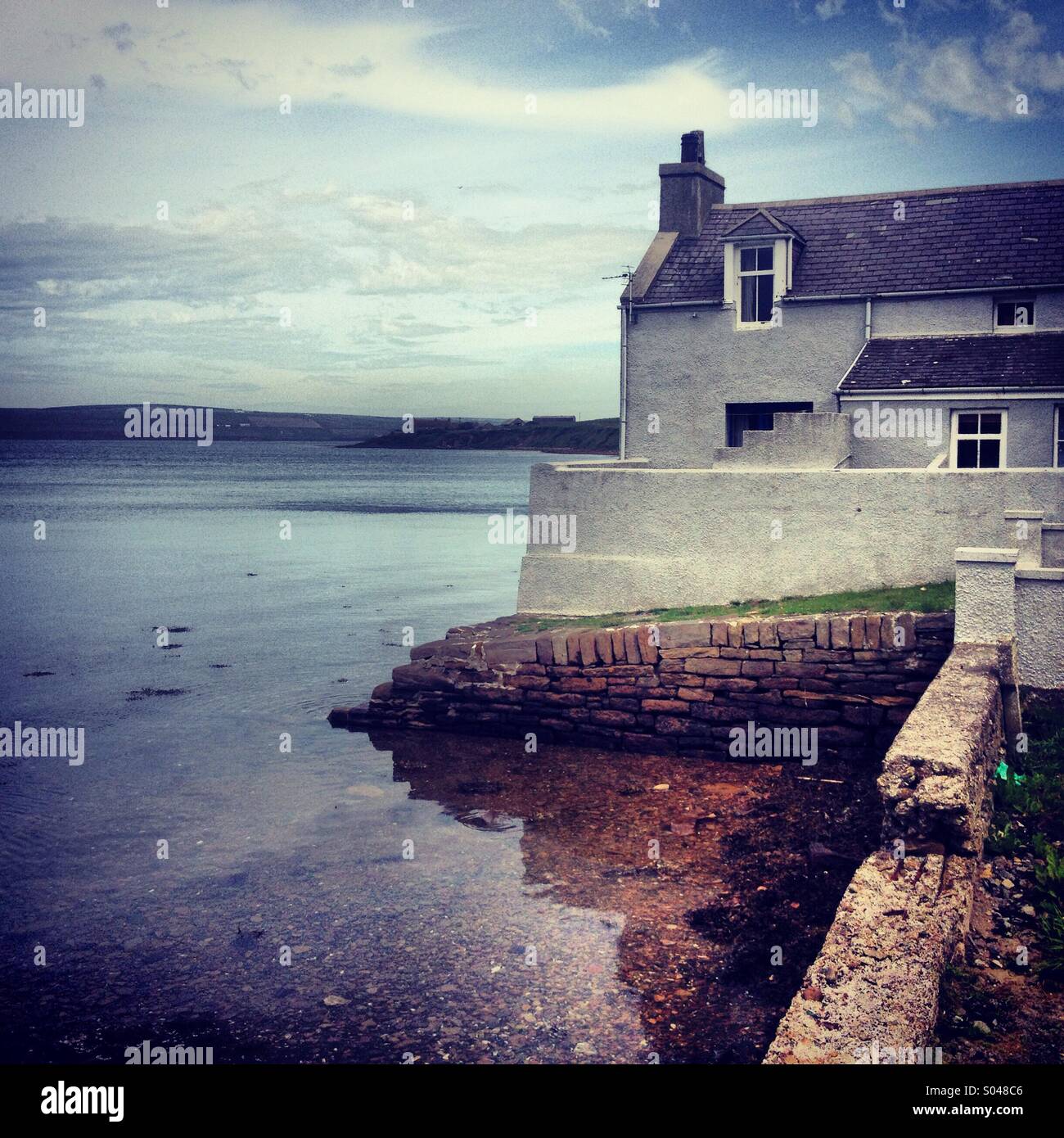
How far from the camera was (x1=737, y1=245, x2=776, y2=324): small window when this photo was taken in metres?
22.4

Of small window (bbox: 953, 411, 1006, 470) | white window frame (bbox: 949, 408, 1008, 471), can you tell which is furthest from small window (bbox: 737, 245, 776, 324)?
small window (bbox: 953, 411, 1006, 470)

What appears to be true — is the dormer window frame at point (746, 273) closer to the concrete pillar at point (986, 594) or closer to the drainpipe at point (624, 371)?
the drainpipe at point (624, 371)

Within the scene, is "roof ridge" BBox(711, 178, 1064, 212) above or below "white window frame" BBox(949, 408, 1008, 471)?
above

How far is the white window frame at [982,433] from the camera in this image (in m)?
19.1

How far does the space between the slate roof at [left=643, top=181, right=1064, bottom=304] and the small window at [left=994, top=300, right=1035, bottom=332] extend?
470 millimetres

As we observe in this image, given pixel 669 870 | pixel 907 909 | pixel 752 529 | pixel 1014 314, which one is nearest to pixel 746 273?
pixel 1014 314

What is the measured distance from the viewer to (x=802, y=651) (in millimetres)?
Result: 13750

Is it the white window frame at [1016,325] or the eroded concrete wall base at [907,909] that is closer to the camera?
the eroded concrete wall base at [907,909]

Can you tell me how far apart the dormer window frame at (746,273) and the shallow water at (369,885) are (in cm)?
1078

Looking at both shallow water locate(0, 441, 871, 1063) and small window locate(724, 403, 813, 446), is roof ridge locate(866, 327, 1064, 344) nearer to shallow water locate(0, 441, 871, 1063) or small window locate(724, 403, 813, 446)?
small window locate(724, 403, 813, 446)

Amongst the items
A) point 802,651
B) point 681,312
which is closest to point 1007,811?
point 802,651

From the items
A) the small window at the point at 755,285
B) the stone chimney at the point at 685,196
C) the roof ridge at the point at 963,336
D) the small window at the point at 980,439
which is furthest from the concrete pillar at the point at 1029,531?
the stone chimney at the point at 685,196

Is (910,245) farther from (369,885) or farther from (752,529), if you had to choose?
(369,885)

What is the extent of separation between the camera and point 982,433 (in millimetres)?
19344
